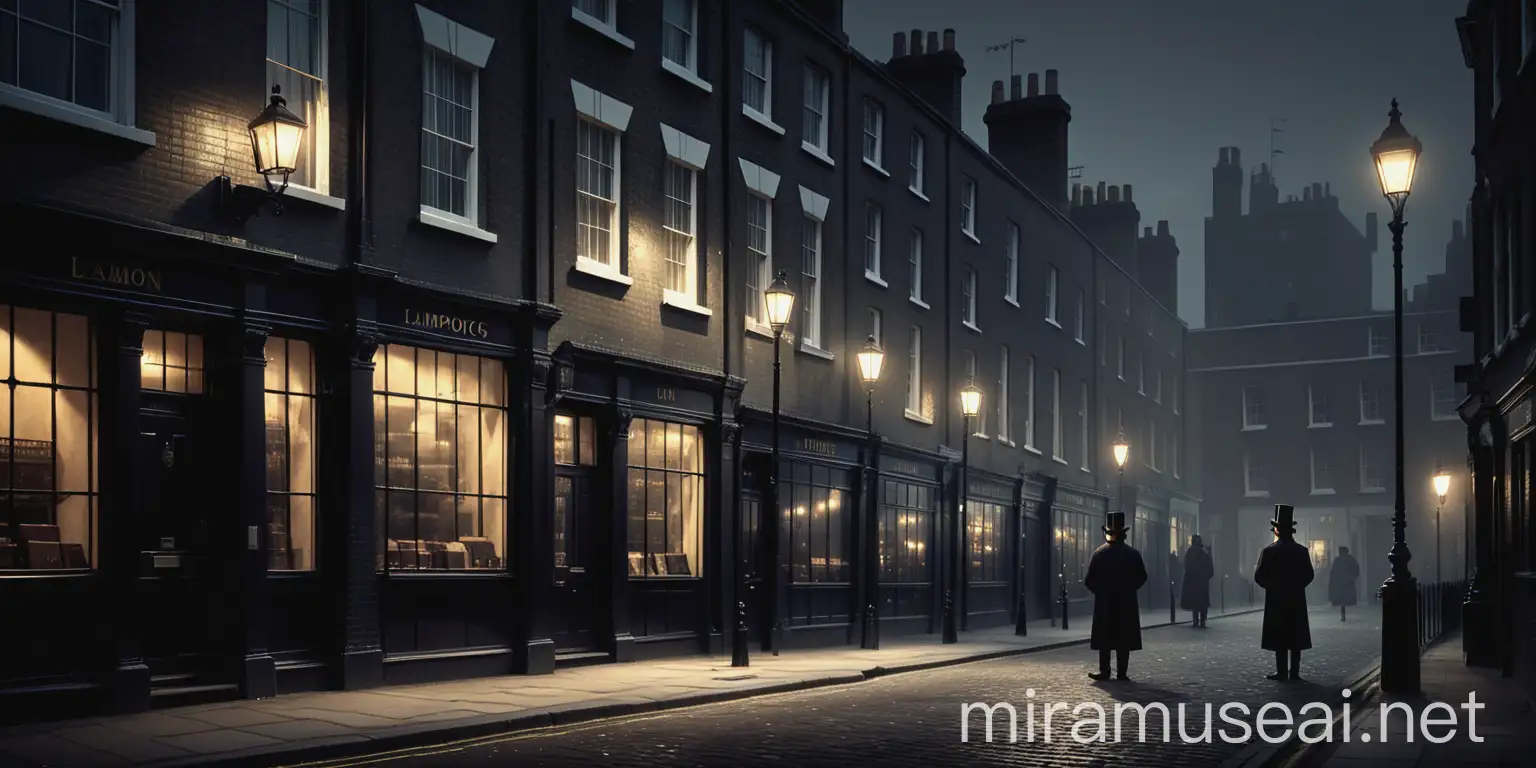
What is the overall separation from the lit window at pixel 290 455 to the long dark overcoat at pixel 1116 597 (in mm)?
9071

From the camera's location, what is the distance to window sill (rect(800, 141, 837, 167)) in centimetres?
2541

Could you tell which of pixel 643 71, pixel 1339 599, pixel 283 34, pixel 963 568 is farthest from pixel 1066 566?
pixel 283 34

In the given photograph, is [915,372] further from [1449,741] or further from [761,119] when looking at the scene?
[1449,741]

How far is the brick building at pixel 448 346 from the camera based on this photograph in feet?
42.9

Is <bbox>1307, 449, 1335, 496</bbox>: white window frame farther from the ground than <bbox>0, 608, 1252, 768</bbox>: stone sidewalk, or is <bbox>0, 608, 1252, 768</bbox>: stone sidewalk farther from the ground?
<bbox>1307, 449, 1335, 496</bbox>: white window frame

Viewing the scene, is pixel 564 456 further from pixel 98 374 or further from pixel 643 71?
pixel 98 374

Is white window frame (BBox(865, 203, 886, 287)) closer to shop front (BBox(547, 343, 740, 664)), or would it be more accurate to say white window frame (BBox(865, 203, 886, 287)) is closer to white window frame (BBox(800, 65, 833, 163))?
white window frame (BBox(800, 65, 833, 163))

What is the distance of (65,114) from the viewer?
500 inches

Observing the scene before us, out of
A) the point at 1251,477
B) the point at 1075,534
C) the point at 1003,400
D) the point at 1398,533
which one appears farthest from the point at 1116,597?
the point at 1251,477

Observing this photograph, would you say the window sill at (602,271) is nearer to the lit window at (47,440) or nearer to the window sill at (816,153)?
the window sill at (816,153)

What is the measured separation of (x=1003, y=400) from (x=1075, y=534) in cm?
713

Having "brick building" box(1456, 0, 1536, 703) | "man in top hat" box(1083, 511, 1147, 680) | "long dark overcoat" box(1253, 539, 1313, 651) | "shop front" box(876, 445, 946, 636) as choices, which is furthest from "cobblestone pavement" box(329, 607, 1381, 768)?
"shop front" box(876, 445, 946, 636)

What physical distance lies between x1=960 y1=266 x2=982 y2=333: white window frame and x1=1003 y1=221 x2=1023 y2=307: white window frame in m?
2.44

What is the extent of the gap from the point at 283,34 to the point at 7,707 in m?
6.96
